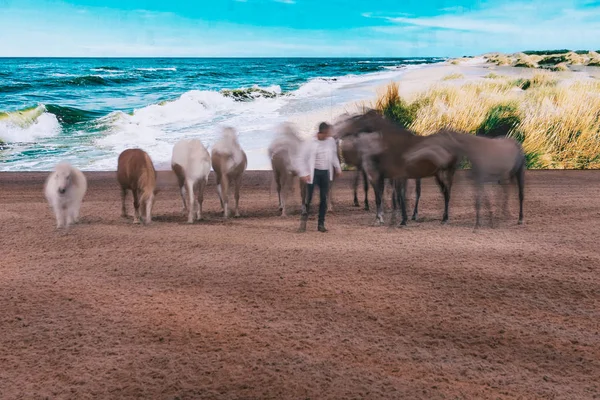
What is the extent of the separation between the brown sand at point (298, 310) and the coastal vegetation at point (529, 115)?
14.4 feet

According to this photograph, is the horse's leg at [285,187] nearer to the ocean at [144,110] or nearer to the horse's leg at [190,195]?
the horse's leg at [190,195]

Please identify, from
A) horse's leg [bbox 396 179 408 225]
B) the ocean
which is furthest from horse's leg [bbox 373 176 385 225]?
the ocean

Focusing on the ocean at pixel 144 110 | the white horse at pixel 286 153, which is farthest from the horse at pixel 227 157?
Result: the ocean at pixel 144 110

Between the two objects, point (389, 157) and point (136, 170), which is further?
point (136, 170)

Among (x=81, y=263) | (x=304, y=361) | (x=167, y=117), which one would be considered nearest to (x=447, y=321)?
(x=304, y=361)

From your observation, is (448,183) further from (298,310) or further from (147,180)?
(147,180)

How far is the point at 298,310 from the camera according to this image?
323cm

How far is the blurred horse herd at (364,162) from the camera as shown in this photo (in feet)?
15.6

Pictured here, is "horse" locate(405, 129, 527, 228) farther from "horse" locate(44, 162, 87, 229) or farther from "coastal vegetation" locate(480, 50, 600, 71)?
"coastal vegetation" locate(480, 50, 600, 71)

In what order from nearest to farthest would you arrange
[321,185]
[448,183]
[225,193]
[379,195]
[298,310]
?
[298,310] < [321,185] < [379,195] < [448,183] < [225,193]

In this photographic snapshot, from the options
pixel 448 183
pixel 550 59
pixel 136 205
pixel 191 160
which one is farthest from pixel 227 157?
pixel 550 59

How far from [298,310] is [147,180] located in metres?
2.25

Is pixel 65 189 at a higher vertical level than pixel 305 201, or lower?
higher

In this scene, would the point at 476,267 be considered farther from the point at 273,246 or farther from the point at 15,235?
the point at 15,235
